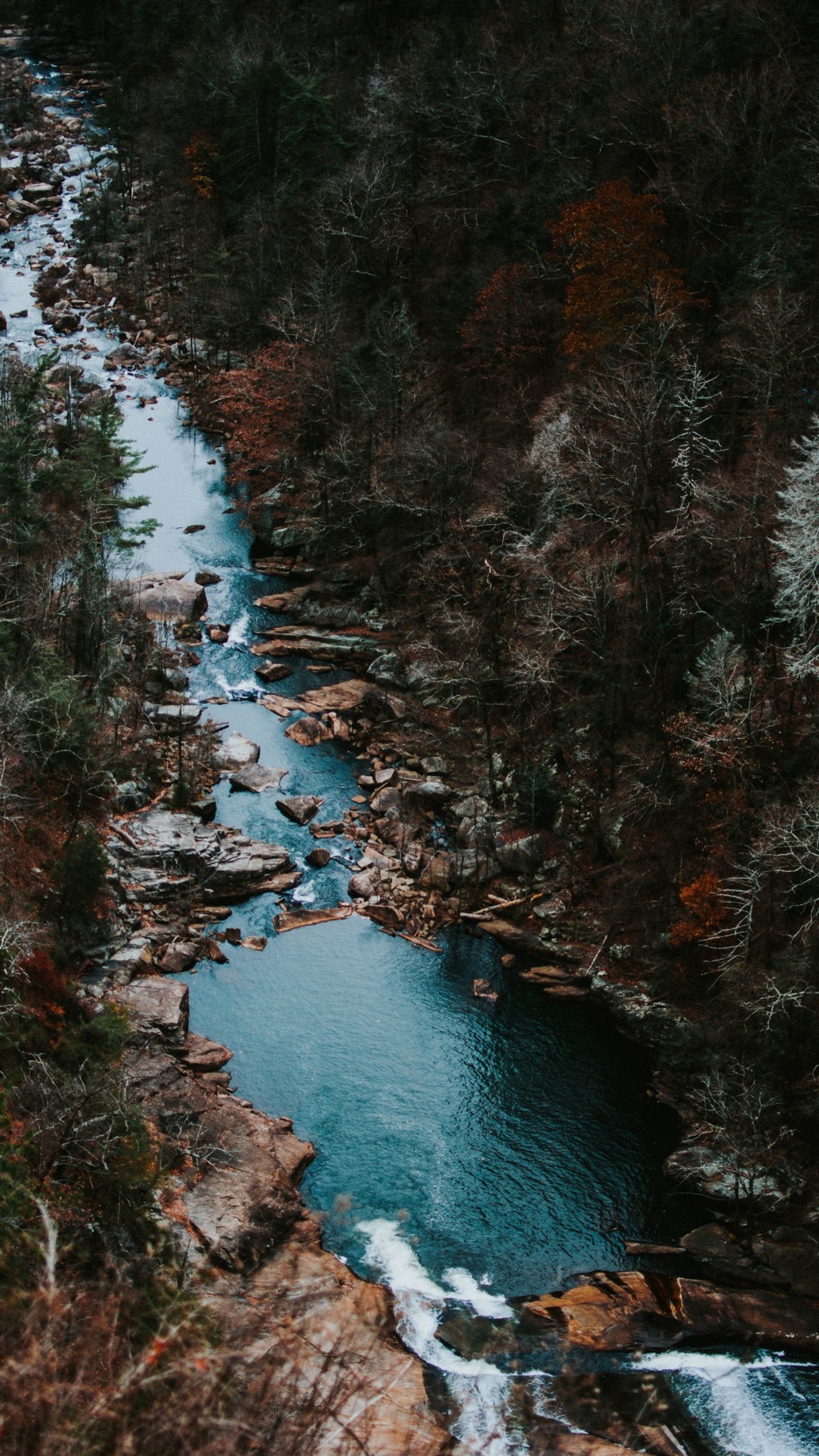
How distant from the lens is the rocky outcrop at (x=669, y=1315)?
63.9ft

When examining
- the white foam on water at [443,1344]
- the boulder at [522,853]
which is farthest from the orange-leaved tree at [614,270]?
the white foam on water at [443,1344]

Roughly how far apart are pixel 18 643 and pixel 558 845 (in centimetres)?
1694

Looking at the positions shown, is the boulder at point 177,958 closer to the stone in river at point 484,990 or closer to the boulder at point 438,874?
the boulder at point 438,874

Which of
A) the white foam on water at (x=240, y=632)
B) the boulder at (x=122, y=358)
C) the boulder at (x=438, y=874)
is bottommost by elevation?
the boulder at (x=438, y=874)

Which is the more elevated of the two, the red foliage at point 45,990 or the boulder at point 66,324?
the boulder at point 66,324

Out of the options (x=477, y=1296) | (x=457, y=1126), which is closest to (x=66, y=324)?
(x=457, y=1126)

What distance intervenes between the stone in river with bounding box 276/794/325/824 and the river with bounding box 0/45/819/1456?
0.29 meters

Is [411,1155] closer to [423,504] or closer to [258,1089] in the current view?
[258,1089]

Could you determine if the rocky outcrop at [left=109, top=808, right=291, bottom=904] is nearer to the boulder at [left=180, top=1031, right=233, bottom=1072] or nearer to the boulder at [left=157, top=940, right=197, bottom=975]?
the boulder at [left=157, top=940, right=197, bottom=975]

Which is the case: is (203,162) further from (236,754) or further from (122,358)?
(236,754)

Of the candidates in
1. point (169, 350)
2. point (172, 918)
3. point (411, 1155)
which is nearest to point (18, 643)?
point (172, 918)

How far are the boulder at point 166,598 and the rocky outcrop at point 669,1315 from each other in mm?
27289

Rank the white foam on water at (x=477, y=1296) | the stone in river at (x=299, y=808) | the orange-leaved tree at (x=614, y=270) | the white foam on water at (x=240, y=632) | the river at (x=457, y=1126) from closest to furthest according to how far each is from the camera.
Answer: the river at (x=457, y=1126), the white foam on water at (x=477, y=1296), the stone in river at (x=299, y=808), the orange-leaved tree at (x=614, y=270), the white foam on water at (x=240, y=632)

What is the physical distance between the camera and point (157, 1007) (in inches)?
989
